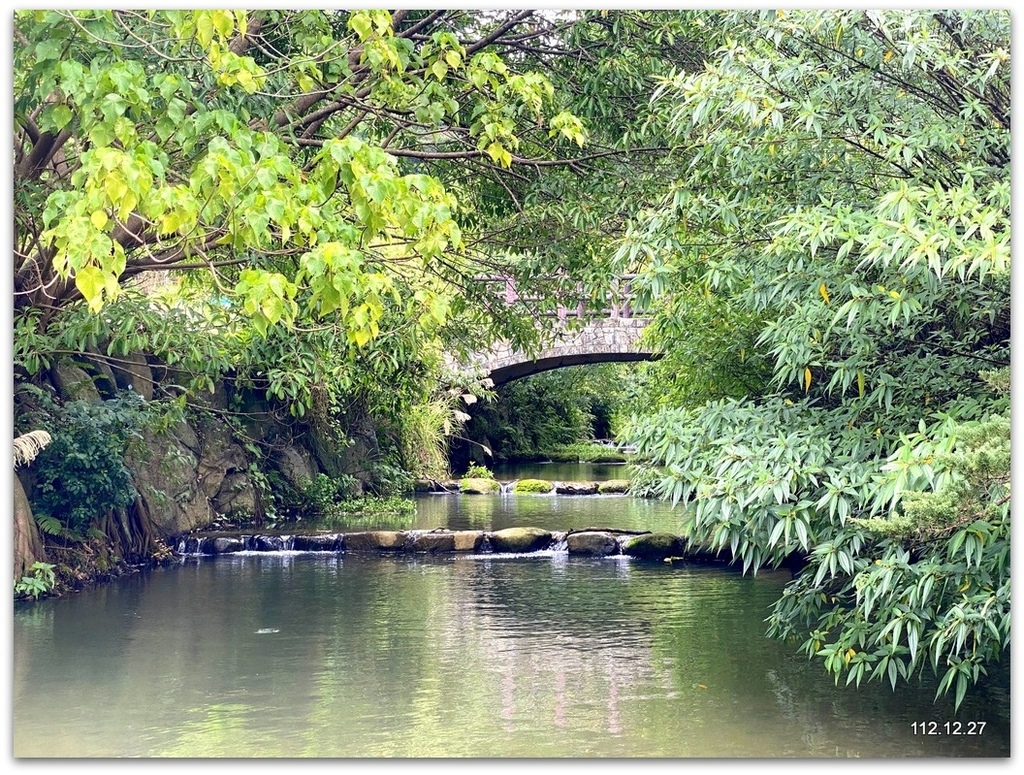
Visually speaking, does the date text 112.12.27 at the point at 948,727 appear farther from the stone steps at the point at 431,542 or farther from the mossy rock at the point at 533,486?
the mossy rock at the point at 533,486

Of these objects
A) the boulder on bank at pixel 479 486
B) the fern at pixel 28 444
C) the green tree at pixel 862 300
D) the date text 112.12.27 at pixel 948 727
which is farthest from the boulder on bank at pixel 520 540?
the date text 112.12.27 at pixel 948 727

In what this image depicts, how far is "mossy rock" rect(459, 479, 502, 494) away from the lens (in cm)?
1923

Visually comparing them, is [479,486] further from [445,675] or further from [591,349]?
[445,675]

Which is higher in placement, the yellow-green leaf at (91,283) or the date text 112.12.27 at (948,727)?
the yellow-green leaf at (91,283)

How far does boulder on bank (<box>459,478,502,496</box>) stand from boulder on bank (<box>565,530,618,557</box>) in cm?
608

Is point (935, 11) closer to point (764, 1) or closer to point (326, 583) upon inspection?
point (764, 1)

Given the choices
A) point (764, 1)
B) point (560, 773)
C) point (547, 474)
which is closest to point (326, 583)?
point (560, 773)

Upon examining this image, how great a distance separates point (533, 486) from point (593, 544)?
21.5 feet

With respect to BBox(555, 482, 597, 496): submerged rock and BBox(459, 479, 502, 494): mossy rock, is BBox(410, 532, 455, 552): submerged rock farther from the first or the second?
BBox(555, 482, 597, 496): submerged rock

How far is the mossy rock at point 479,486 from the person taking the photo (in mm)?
19234

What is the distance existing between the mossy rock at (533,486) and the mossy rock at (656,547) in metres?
6.66

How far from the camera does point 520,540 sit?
13141mm

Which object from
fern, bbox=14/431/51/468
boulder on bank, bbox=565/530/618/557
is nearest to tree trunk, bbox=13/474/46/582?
fern, bbox=14/431/51/468

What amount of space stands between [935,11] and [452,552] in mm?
8857
